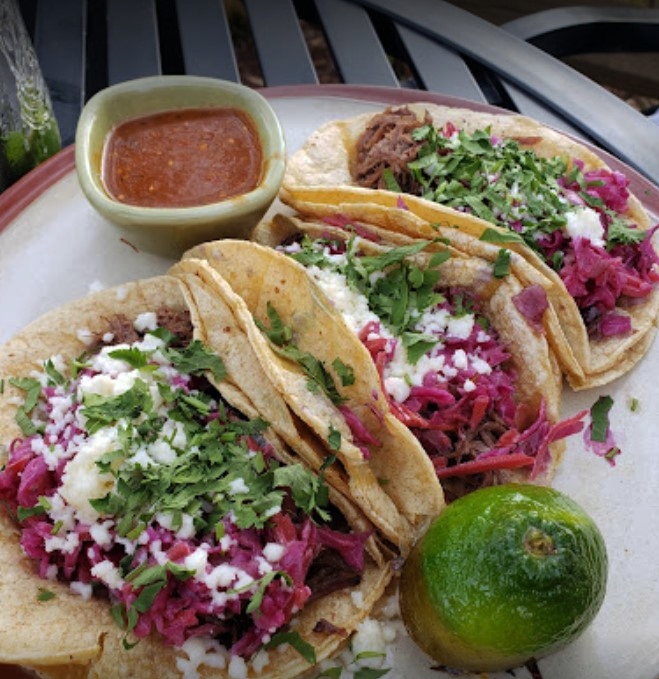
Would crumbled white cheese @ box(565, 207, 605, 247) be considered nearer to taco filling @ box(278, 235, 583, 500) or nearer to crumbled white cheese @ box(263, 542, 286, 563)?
taco filling @ box(278, 235, 583, 500)

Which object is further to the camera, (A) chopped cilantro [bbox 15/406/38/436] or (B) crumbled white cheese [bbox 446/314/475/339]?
(B) crumbled white cheese [bbox 446/314/475/339]

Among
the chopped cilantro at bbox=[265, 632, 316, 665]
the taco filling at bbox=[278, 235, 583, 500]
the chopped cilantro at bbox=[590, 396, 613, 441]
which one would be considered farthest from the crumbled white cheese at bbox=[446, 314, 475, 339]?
the chopped cilantro at bbox=[265, 632, 316, 665]

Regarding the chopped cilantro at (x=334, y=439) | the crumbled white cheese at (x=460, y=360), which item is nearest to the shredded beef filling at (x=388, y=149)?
the crumbled white cheese at (x=460, y=360)

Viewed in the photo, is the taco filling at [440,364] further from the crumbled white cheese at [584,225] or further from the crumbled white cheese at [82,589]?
the crumbled white cheese at [82,589]

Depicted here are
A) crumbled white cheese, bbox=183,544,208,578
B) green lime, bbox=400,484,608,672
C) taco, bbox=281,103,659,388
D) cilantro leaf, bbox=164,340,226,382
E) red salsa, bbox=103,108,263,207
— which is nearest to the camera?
green lime, bbox=400,484,608,672

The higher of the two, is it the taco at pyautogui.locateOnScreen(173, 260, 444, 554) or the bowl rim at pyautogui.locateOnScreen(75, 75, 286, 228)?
the bowl rim at pyautogui.locateOnScreen(75, 75, 286, 228)

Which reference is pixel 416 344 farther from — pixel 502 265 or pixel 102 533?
pixel 102 533

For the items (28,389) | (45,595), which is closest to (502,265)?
(28,389)

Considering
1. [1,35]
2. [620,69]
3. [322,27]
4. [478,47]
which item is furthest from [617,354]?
[620,69]
